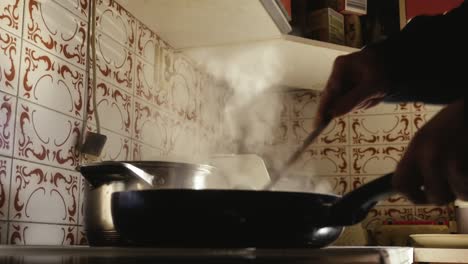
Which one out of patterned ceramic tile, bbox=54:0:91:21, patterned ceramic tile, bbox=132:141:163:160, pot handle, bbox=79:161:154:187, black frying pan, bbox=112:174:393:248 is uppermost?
patterned ceramic tile, bbox=54:0:91:21

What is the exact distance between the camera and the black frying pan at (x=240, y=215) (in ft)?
1.86

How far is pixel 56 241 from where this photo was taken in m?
1.04

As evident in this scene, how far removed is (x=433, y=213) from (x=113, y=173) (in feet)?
4.78

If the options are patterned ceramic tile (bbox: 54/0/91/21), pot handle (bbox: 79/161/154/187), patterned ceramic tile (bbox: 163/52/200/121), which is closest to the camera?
pot handle (bbox: 79/161/154/187)

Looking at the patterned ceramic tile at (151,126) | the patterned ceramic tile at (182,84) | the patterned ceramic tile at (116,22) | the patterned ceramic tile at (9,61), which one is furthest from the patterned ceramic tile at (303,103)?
the patterned ceramic tile at (9,61)

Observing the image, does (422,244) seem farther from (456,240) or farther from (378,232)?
(378,232)

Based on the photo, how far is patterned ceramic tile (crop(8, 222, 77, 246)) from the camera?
93cm

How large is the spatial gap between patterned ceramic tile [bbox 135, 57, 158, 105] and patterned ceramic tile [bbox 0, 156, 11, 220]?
1.64ft

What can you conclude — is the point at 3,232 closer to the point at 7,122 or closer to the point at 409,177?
the point at 7,122

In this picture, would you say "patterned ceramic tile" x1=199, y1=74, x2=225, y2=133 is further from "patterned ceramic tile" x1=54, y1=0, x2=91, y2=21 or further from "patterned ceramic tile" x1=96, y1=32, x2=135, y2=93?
"patterned ceramic tile" x1=54, y1=0, x2=91, y2=21

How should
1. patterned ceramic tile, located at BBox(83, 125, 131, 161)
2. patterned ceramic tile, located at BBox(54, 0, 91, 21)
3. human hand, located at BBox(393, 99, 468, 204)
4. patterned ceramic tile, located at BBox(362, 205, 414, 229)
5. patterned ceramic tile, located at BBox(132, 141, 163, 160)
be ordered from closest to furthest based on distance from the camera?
1. human hand, located at BBox(393, 99, 468, 204)
2. patterned ceramic tile, located at BBox(54, 0, 91, 21)
3. patterned ceramic tile, located at BBox(83, 125, 131, 161)
4. patterned ceramic tile, located at BBox(132, 141, 163, 160)
5. patterned ceramic tile, located at BBox(362, 205, 414, 229)

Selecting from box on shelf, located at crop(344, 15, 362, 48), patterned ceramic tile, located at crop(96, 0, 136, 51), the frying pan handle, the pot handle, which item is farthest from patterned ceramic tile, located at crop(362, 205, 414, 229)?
the frying pan handle

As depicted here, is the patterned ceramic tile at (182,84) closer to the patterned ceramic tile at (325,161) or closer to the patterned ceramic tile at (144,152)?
the patterned ceramic tile at (144,152)

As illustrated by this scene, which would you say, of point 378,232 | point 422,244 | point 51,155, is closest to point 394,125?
point 378,232
